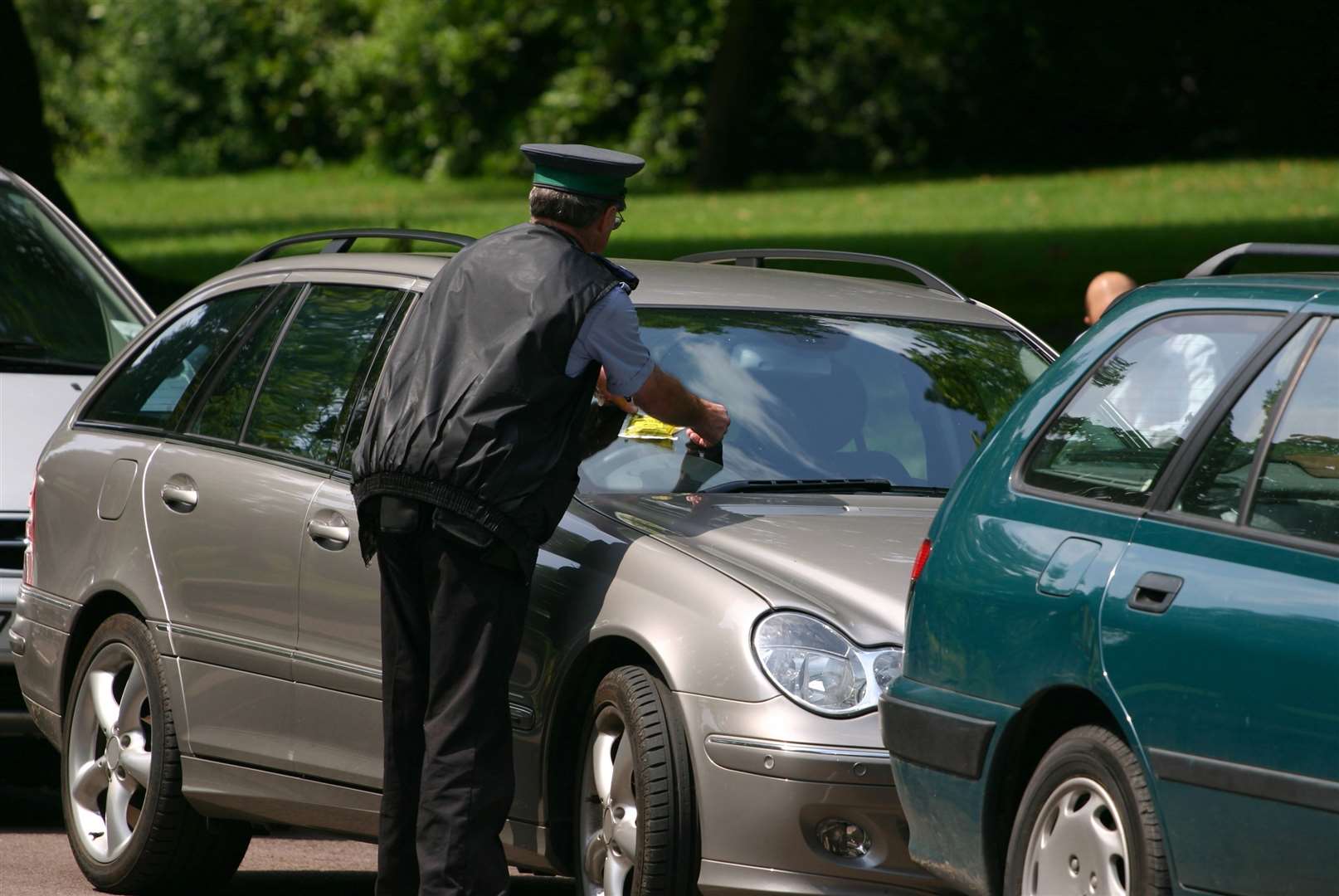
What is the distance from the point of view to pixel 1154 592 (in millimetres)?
3938

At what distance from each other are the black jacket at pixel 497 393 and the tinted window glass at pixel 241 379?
1277mm

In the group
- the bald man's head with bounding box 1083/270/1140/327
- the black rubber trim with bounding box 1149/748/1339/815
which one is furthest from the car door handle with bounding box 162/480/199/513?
the bald man's head with bounding box 1083/270/1140/327

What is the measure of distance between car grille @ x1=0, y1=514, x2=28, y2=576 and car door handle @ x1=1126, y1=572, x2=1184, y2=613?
445 centimetres

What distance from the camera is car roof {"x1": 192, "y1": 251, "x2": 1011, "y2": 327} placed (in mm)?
5977

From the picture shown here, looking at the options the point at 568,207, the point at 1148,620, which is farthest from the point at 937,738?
the point at 568,207

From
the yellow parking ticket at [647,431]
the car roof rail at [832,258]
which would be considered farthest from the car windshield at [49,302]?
the yellow parking ticket at [647,431]

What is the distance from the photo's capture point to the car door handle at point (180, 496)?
20.1 feet

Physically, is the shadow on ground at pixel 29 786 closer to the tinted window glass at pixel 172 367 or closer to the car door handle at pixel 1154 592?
the tinted window glass at pixel 172 367

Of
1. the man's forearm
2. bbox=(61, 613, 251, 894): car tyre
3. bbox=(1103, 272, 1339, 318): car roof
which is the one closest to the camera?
bbox=(1103, 272, 1339, 318): car roof

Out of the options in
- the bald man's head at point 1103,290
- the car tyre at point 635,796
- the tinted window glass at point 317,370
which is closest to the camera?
the car tyre at point 635,796

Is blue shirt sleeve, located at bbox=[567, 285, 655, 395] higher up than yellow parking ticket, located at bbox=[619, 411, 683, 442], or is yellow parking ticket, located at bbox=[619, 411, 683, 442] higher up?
blue shirt sleeve, located at bbox=[567, 285, 655, 395]

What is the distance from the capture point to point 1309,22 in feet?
128

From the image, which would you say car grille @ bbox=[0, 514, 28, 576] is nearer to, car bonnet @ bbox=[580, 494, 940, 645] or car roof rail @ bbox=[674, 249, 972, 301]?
car roof rail @ bbox=[674, 249, 972, 301]

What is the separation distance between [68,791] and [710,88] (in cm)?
3276
